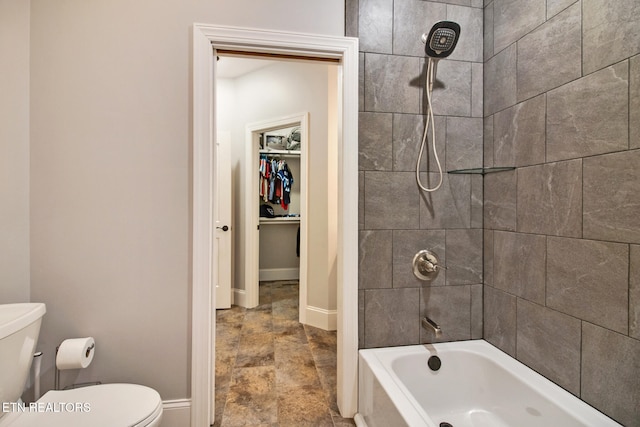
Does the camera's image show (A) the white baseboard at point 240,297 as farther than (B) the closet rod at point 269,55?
Yes

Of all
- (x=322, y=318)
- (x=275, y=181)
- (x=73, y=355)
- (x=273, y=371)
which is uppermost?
(x=275, y=181)

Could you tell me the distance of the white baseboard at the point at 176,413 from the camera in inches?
58.0

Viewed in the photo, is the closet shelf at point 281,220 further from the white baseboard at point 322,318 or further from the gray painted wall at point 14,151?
the gray painted wall at point 14,151

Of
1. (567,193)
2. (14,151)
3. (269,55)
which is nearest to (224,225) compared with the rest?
(14,151)

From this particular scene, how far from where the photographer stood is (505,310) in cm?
155

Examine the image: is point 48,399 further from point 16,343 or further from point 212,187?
point 212,187

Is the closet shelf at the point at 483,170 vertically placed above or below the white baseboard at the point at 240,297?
above

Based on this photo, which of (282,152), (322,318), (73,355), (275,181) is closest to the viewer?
(73,355)

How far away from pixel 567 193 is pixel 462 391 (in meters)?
1.14

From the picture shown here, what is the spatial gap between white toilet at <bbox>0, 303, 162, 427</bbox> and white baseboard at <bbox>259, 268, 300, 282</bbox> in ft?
10.8

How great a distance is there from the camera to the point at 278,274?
4590mm

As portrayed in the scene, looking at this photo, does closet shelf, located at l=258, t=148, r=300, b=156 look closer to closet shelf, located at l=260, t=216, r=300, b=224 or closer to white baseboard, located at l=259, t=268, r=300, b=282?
closet shelf, located at l=260, t=216, r=300, b=224

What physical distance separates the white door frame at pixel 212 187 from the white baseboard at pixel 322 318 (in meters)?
1.12

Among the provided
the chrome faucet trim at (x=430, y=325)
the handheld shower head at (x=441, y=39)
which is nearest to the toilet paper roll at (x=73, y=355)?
the chrome faucet trim at (x=430, y=325)
